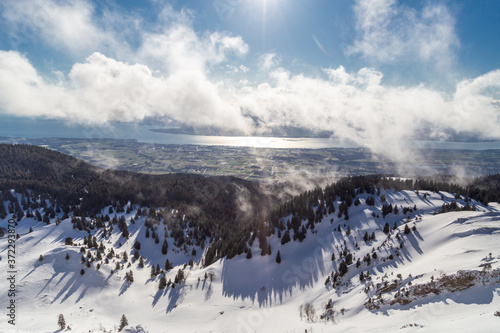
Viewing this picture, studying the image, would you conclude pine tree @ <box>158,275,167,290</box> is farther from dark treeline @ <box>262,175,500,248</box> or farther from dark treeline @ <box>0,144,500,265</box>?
dark treeline @ <box>262,175,500,248</box>

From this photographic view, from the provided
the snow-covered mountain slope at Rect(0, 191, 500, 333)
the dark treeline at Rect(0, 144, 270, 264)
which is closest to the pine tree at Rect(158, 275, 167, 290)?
the snow-covered mountain slope at Rect(0, 191, 500, 333)

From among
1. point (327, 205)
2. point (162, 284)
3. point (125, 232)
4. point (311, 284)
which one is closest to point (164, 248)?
point (125, 232)

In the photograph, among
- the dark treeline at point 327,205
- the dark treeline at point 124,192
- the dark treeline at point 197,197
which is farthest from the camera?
the dark treeline at point 124,192

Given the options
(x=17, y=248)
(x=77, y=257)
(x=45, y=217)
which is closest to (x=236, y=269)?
(x=77, y=257)

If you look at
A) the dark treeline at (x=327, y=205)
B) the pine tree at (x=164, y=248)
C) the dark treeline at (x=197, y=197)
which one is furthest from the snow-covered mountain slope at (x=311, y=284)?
the dark treeline at (x=197, y=197)

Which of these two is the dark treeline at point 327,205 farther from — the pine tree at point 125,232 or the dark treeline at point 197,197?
the pine tree at point 125,232

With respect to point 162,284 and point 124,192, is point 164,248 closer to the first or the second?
point 162,284
